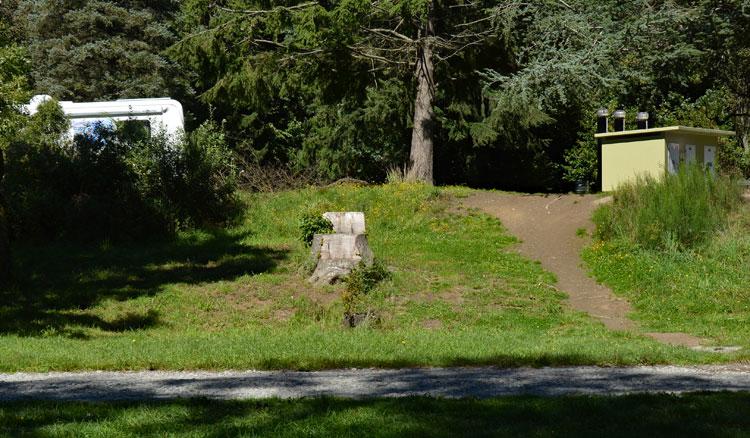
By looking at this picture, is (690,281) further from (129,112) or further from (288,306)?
(129,112)

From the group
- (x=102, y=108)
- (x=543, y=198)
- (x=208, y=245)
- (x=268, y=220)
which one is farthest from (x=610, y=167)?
(x=102, y=108)

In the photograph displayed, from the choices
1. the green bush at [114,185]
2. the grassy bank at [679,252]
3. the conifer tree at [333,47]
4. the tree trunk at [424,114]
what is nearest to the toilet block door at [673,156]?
the grassy bank at [679,252]

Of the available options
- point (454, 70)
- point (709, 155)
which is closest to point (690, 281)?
point (709, 155)

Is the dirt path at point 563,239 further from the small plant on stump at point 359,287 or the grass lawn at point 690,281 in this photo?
the small plant on stump at point 359,287

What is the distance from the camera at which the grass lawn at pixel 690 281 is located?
14391 millimetres

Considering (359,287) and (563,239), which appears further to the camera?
(563,239)

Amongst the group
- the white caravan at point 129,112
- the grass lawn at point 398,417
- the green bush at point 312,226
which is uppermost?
the white caravan at point 129,112

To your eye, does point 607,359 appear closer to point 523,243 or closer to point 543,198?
point 523,243

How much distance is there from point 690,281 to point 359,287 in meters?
5.48

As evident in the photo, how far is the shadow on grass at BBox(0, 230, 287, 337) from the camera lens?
14305mm

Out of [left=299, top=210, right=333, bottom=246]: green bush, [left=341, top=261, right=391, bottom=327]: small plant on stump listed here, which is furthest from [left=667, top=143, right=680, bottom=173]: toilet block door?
[left=341, top=261, right=391, bottom=327]: small plant on stump

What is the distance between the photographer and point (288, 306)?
15367 millimetres

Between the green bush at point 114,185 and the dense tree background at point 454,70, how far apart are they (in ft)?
14.1

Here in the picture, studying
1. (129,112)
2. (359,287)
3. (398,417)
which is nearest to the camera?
(398,417)
